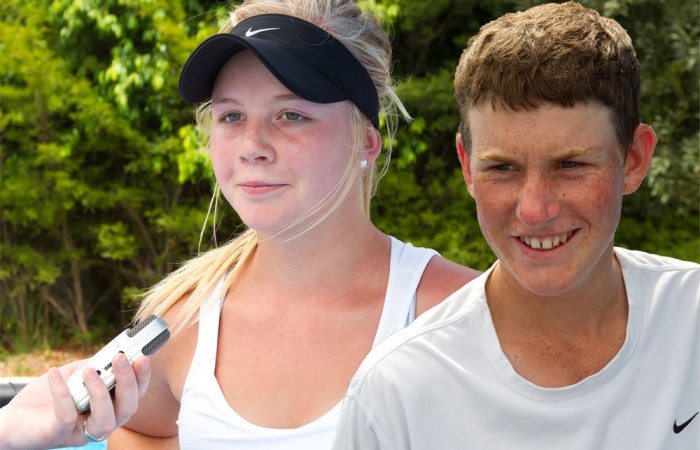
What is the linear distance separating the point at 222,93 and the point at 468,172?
0.83m

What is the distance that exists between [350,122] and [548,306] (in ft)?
2.71

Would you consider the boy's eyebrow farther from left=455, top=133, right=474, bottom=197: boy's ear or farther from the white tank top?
the white tank top

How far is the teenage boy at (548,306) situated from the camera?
1786 millimetres

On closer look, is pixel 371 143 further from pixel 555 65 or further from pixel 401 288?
pixel 555 65

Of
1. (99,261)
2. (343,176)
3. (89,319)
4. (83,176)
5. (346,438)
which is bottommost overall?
(89,319)

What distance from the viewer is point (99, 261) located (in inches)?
310

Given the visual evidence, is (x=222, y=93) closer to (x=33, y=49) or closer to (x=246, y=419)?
(x=246, y=419)

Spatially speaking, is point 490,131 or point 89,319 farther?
point 89,319

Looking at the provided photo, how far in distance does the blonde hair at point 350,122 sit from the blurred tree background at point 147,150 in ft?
13.3

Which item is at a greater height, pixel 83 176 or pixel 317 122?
pixel 317 122

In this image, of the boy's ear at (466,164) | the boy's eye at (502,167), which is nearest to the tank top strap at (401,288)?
the boy's ear at (466,164)

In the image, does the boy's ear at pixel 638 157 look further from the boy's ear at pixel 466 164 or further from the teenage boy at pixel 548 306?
the boy's ear at pixel 466 164

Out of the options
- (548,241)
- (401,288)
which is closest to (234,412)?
(401,288)

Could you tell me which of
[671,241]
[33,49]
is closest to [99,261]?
[33,49]
